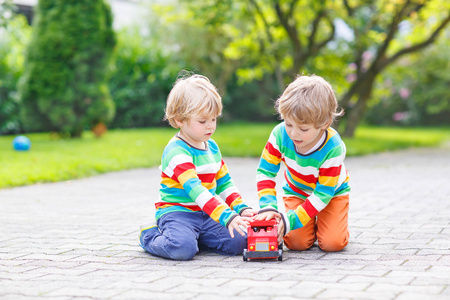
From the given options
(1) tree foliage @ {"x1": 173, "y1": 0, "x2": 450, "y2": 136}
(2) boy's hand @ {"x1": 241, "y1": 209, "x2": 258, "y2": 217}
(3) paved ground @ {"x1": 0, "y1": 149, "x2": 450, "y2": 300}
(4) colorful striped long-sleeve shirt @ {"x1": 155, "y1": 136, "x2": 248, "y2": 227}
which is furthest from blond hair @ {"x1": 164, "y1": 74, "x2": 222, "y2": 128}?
(1) tree foliage @ {"x1": 173, "y1": 0, "x2": 450, "y2": 136}

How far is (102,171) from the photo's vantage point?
320 inches

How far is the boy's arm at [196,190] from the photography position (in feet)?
11.2

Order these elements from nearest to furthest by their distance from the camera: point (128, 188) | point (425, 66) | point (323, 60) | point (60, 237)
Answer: point (60, 237), point (128, 188), point (323, 60), point (425, 66)

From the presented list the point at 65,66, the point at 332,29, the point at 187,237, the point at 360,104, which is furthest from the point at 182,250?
the point at 360,104

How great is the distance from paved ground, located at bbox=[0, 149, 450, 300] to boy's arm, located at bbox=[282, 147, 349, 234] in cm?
24

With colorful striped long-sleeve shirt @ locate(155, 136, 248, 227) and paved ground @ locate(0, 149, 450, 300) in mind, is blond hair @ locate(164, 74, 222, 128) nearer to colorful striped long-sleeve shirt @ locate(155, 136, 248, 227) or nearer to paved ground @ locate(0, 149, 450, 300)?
colorful striped long-sleeve shirt @ locate(155, 136, 248, 227)

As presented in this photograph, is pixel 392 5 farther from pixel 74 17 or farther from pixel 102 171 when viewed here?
pixel 102 171

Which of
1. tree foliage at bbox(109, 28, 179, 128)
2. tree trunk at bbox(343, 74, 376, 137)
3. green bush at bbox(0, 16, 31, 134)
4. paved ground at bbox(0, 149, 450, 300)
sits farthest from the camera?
tree foliage at bbox(109, 28, 179, 128)

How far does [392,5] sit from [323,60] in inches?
98.6

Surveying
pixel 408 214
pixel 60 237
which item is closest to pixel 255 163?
pixel 408 214

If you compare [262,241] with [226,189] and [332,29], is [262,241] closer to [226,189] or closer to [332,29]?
[226,189]

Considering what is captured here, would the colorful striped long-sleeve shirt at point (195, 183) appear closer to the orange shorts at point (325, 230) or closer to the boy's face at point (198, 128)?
the boy's face at point (198, 128)

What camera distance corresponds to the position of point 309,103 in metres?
3.36

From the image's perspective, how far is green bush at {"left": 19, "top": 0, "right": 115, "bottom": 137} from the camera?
1151 cm
